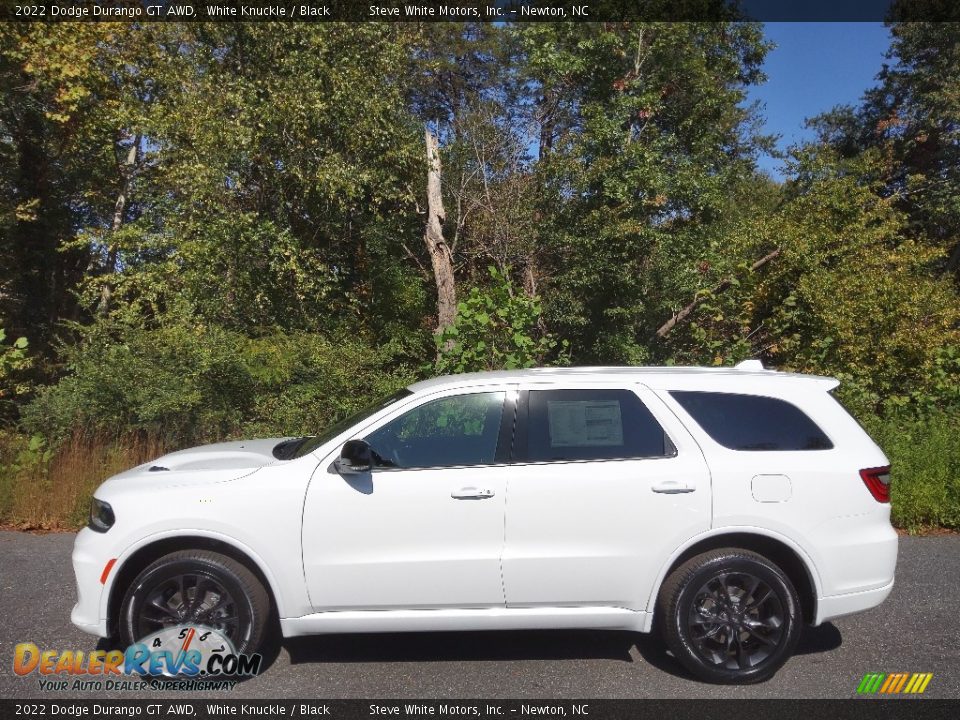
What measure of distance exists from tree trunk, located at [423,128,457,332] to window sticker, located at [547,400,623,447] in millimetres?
11316

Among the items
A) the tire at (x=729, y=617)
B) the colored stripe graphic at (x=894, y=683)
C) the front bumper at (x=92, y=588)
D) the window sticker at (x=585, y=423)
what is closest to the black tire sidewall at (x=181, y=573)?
the front bumper at (x=92, y=588)

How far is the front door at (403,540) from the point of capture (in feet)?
14.6

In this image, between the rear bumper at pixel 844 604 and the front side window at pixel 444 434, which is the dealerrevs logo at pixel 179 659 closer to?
the front side window at pixel 444 434

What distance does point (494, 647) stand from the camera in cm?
505

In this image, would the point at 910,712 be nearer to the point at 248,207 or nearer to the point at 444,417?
the point at 444,417

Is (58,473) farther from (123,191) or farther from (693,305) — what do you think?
(123,191)

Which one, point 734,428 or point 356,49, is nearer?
point 734,428

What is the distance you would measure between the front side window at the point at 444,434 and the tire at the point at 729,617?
1285 mm

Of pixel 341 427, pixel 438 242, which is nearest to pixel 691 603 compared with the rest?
pixel 341 427

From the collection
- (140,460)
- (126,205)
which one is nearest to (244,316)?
(140,460)

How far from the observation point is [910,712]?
4199mm

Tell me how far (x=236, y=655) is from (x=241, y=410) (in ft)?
21.2

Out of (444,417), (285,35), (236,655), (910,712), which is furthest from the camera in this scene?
(285,35)

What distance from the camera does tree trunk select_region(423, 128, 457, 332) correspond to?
52.5ft
